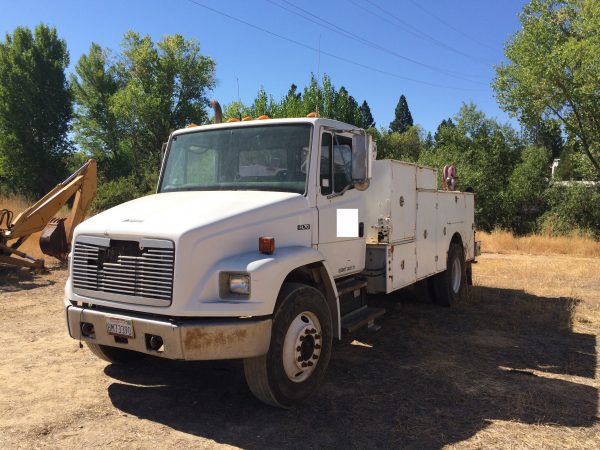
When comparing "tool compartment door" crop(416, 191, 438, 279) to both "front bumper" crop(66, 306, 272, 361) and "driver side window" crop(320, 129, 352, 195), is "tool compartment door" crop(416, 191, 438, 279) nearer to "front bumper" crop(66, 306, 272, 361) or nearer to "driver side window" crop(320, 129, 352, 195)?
"driver side window" crop(320, 129, 352, 195)

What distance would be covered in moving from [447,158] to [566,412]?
77.7ft

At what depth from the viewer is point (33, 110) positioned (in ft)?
116

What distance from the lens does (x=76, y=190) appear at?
1152 centimetres

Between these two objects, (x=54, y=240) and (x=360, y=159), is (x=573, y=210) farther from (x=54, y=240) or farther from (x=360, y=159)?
(x=54, y=240)

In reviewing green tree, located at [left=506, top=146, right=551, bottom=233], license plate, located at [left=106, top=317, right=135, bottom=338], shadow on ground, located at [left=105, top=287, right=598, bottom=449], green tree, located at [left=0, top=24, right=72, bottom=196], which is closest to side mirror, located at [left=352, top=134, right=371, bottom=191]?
shadow on ground, located at [left=105, top=287, right=598, bottom=449]

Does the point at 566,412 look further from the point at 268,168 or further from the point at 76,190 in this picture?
the point at 76,190

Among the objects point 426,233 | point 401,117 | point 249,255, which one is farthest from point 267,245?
point 401,117

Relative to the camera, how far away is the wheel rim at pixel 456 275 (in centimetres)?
854

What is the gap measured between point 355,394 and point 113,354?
8.20ft

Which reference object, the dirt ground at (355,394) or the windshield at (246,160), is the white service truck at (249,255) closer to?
the windshield at (246,160)

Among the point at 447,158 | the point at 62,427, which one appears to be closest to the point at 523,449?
the point at 62,427

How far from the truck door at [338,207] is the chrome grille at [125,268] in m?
1.63

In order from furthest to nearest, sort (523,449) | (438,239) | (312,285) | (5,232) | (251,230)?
(5,232) < (438,239) < (312,285) < (251,230) < (523,449)

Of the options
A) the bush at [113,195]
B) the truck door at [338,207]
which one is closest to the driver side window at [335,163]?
the truck door at [338,207]
